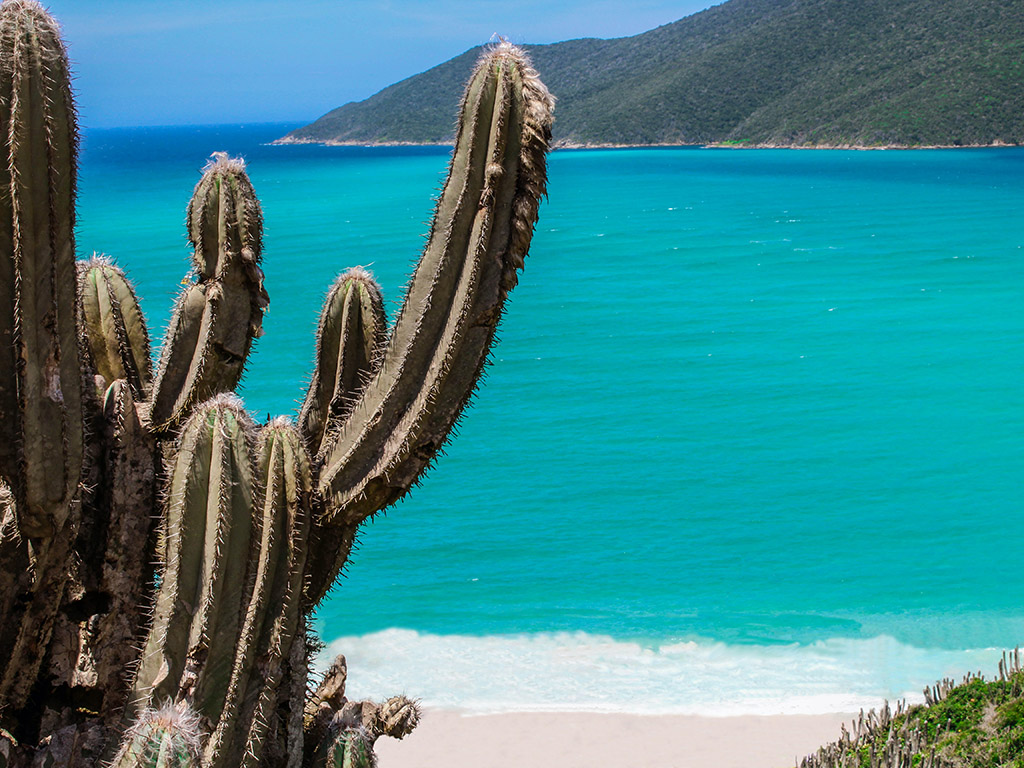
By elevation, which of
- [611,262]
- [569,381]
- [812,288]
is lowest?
[569,381]

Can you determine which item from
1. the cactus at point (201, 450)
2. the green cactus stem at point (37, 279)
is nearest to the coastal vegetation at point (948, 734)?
the cactus at point (201, 450)

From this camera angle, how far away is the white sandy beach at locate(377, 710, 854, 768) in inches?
423

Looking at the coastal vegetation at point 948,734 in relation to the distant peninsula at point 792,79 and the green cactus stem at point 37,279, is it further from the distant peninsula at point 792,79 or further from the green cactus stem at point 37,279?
the distant peninsula at point 792,79

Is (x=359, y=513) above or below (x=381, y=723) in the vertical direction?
above

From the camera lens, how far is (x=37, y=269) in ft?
11.5

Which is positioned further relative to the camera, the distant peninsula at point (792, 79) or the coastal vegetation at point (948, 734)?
the distant peninsula at point (792, 79)

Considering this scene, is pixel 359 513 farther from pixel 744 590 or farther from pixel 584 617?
pixel 744 590

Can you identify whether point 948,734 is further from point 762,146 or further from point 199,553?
point 762,146

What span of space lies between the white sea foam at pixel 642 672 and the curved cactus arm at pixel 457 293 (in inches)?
346

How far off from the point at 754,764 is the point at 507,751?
2.58m

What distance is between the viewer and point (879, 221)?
189ft

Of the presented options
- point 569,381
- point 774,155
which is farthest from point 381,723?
point 774,155

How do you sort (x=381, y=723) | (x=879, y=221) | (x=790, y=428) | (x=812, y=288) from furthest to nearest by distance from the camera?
1. (x=879, y=221)
2. (x=812, y=288)
3. (x=790, y=428)
4. (x=381, y=723)

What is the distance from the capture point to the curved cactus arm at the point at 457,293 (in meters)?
3.94
